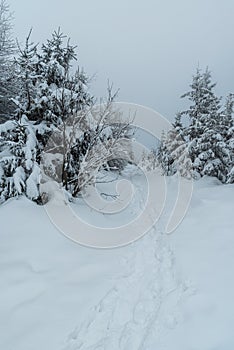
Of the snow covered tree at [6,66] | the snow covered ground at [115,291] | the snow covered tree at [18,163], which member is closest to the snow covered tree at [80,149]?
the snow covered tree at [18,163]

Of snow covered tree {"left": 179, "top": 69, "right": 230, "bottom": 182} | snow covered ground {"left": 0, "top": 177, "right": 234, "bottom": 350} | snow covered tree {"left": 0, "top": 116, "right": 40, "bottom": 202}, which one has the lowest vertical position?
snow covered ground {"left": 0, "top": 177, "right": 234, "bottom": 350}

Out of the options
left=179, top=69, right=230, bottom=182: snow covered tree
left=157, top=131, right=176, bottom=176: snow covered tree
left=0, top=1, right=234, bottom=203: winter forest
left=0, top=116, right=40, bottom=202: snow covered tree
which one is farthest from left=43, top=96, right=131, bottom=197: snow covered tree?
left=157, top=131, right=176, bottom=176: snow covered tree

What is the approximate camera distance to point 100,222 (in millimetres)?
9039

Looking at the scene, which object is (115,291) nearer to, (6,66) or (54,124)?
(54,124)

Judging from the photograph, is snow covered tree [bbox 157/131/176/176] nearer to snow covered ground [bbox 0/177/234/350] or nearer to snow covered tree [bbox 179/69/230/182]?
snow covered tree [bbox 179/69/230/182]

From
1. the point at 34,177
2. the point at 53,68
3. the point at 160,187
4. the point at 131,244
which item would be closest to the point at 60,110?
the point at 53,68

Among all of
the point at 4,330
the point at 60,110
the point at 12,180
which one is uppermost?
the point at 60,110

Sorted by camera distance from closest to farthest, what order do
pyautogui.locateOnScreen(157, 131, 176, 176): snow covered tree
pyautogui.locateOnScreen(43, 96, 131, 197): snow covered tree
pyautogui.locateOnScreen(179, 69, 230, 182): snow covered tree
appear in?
1. pyautogui.locateOnScreen(43, 96, 131, 197): snow covered tree
2. pyautogui.locateOnScreen(179, 69, 230, 182): snow covered tree
3. pyautogui.locateOnScreen(157, 131, 176, 176): snow covered tree

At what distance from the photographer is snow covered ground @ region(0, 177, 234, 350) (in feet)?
12.5

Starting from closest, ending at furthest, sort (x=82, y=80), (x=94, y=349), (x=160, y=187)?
(x=94, y=349) < (x=82, y=80) < (x=160, y=187)

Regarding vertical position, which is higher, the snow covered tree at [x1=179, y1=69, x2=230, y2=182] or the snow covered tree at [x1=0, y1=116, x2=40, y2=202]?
the snow covered tree at [x1=179, y1=69, x2=230, y2=182]

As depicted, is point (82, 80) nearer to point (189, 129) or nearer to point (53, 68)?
point (53, 68)

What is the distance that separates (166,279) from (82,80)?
326 inches

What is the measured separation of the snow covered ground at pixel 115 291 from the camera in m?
3.80
